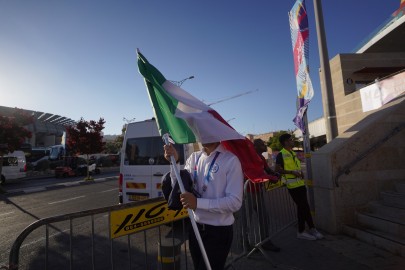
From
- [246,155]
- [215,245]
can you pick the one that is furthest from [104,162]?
→ [215,245]

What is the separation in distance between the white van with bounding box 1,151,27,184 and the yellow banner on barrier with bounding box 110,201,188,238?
70.3ft

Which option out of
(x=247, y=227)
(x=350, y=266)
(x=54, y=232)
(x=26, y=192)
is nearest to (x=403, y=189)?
(x=350, y=266)

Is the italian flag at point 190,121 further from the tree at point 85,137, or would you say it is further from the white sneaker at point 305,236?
the tree at point 85,137

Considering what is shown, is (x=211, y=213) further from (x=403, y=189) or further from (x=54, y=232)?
(x=54, y=232)

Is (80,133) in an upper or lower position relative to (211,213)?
upper

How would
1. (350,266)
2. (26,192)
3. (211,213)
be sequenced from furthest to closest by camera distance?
(26,192), (350,266), (211,213)

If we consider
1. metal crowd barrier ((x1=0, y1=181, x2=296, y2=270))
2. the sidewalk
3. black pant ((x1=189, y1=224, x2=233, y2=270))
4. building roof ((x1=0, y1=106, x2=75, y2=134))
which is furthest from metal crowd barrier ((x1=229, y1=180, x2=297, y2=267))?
building roof ((x1=0, y1=106, x2=75, y2=134))

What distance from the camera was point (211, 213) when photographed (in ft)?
7.89

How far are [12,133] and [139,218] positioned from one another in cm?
1811

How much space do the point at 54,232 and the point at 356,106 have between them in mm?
20865

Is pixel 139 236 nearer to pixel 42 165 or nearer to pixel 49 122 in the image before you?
pixel 42 165

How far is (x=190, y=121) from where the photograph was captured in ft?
8.34

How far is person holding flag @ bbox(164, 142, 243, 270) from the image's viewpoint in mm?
2287

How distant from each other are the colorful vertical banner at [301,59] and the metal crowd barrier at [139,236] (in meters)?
1.82
